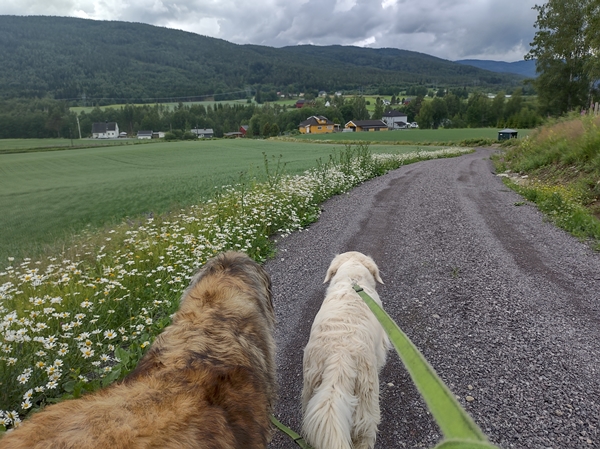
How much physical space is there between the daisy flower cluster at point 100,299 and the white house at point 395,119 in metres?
131

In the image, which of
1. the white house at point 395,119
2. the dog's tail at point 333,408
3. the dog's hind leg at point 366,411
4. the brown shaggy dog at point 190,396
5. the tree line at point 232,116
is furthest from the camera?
the white house at point 395,119

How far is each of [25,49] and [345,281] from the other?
9834 inches

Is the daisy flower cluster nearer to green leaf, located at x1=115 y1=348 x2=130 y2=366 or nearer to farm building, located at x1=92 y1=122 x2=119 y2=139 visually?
green leaf, located at x1=115 y1=348 x2=130 y2=366

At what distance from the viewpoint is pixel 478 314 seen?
16.9 ft

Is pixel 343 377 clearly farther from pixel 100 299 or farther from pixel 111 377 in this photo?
pixel 100 299

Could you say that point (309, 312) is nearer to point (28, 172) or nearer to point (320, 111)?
point (28, 172)

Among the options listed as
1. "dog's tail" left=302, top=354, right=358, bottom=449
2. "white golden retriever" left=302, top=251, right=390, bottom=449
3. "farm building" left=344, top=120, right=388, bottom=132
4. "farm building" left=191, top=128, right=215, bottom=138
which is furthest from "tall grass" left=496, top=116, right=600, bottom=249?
"farm building" left=191, top=128, right=215, bottom=138

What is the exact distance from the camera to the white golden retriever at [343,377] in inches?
99.4

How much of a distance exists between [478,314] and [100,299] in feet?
17.2

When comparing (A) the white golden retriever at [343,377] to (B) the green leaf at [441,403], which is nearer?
(B) the green leaf at [441,403]

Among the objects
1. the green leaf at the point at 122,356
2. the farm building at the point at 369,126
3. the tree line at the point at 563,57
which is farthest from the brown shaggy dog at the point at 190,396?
the farm building at the point at 369,126

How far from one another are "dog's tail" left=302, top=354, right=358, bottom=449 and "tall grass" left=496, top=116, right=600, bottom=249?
25.9 feet

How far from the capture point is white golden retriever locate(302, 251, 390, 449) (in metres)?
2.53

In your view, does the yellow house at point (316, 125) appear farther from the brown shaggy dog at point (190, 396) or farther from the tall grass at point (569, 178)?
the brown shaggy dog at point (190, 396)
